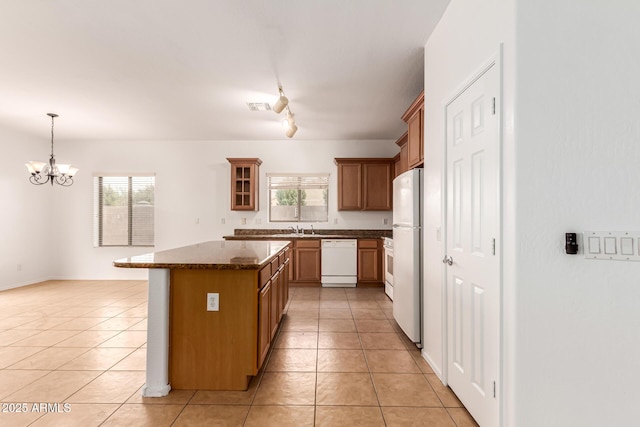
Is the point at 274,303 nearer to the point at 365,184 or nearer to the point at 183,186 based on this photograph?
the point at 365,184

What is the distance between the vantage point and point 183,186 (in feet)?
20.0

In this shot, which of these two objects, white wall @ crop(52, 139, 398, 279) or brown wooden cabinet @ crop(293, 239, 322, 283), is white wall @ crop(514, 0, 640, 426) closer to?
brown wooden cabinet @ crop(293, 239, 322, 283)

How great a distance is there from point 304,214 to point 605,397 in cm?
512

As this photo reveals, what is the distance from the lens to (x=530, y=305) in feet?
4.62

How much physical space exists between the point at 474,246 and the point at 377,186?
4007 millimetres

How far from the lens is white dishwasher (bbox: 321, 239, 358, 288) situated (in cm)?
548

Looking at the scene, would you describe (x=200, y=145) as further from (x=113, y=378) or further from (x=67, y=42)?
(x=113, y=378)

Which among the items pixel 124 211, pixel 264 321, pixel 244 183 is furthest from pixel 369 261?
pixel 124 211

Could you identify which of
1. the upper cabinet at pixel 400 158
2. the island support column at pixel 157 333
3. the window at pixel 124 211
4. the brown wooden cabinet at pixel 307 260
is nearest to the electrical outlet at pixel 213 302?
the island support column at pixel 157 333

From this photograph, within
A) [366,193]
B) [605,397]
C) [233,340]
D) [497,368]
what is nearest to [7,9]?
[233,340]

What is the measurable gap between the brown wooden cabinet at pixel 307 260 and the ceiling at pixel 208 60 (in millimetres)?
2058

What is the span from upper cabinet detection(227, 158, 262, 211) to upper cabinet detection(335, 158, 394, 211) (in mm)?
1572

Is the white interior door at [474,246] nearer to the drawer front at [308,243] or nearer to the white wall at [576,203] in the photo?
the white wall at [576,203]

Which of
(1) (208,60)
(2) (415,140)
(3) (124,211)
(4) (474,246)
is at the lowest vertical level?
(4) (474,246)
